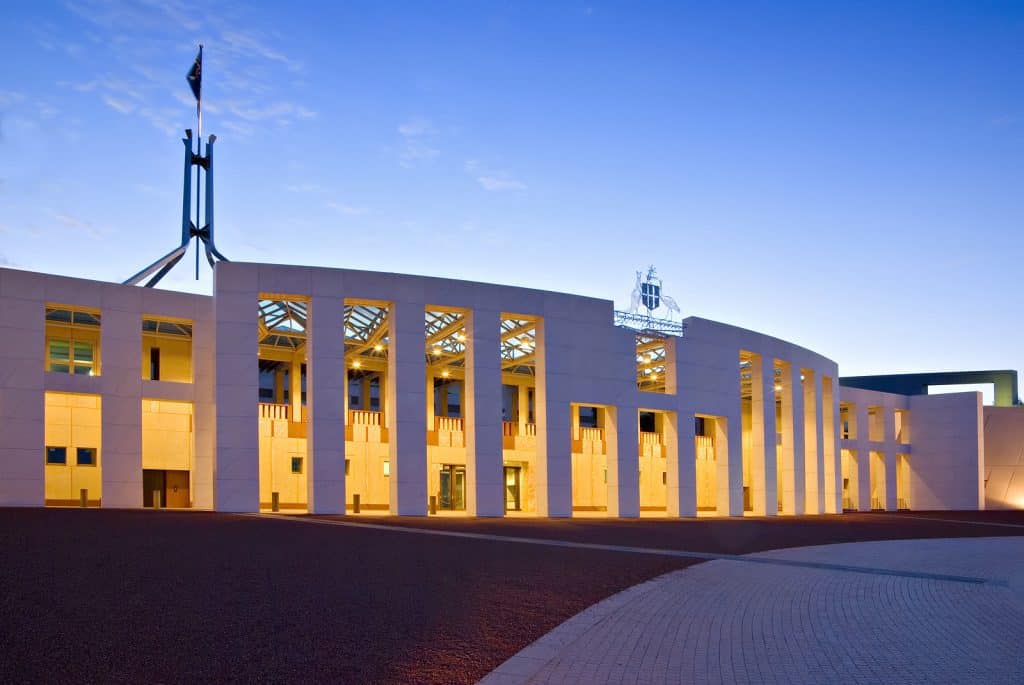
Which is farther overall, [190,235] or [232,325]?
[190,235]

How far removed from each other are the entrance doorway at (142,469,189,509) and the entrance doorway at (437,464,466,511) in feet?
34.7

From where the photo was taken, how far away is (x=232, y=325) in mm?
28594

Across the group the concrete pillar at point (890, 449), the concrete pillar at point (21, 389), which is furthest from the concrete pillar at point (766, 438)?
the concrete pillar at point (21, 389)

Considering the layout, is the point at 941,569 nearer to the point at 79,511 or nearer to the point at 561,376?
the point at 561,376

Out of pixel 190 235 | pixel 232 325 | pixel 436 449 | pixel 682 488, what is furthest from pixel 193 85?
pixel 682 488

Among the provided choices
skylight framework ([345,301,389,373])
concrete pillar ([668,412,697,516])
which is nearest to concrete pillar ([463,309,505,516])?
skylight framework ([345,301,389,373])

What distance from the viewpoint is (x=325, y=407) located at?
1150 inches

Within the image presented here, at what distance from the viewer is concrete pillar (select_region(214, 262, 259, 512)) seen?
92.6 ft

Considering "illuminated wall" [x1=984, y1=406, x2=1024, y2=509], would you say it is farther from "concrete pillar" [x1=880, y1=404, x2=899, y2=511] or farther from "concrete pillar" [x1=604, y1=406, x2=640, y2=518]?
"concrete pillar" [x1=604, y1=406, x2=640, y2=518]

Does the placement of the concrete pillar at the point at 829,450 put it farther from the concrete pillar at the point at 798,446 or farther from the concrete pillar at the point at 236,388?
the concrete pillar at the point at 236,388

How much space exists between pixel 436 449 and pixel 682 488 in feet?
34.8

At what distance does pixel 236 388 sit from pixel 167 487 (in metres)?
11.3

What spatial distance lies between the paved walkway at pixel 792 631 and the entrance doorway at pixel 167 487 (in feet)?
86.3

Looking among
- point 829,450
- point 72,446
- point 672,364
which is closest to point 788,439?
point 829,450
